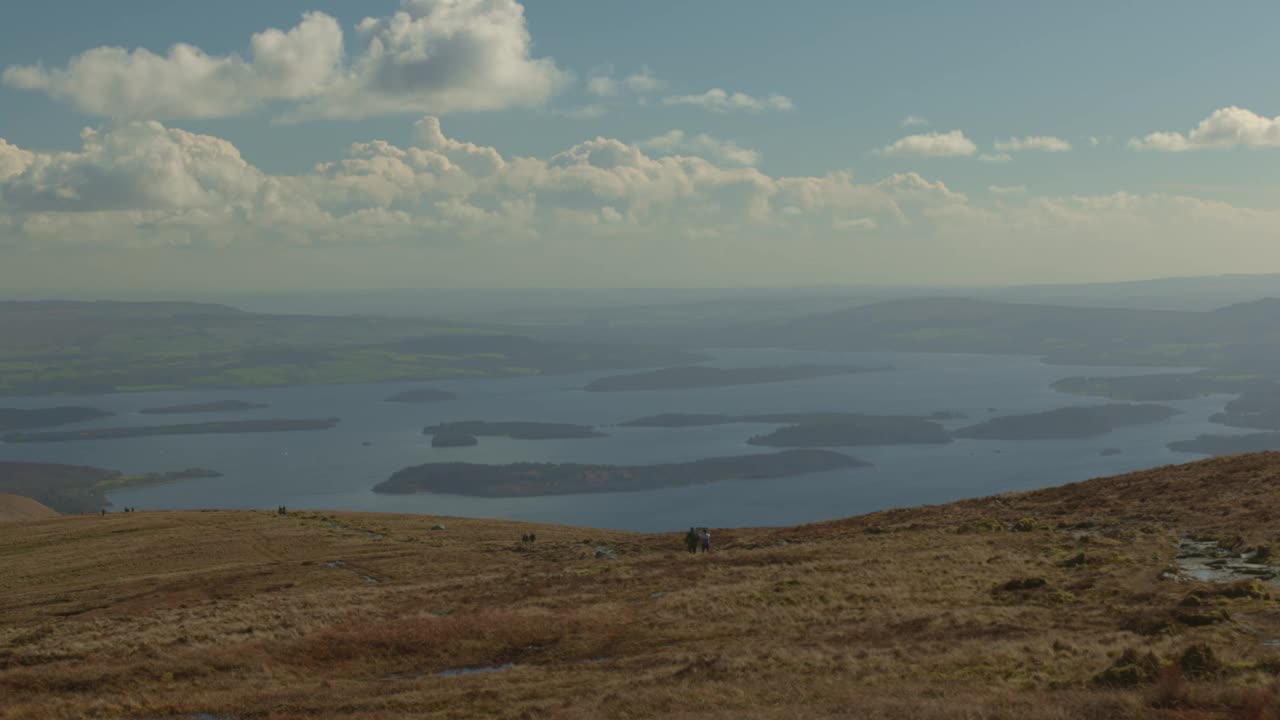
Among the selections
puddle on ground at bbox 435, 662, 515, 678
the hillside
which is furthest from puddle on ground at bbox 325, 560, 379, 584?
the hillside

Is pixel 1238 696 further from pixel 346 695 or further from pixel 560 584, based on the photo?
pixel 560 584

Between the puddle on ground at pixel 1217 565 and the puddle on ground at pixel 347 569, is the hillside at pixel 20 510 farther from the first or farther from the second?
the puddle on ground at pixel 1217 565

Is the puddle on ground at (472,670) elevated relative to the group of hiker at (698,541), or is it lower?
elevated

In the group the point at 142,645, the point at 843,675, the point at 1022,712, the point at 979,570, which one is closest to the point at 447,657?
the point at 142,645

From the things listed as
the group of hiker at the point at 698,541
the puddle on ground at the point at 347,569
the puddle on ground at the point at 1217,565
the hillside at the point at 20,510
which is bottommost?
the hillside at the point at 20,510

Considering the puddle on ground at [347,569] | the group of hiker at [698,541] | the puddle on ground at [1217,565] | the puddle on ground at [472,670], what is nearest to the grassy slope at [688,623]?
the puddle on ground at [347,569]

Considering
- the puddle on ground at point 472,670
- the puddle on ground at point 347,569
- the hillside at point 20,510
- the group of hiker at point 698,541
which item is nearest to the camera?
the puddle on ground at point 472,670
